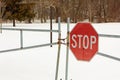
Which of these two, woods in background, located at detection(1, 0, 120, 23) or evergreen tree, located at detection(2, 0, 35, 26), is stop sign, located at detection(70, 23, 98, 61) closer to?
evergreen tree, located at detection(2, 0, 35, 26)

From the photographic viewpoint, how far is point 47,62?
8484mm

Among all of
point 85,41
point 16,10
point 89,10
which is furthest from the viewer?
point 89,10

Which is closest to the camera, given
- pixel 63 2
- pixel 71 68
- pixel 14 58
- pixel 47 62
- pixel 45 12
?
pixel 71 68

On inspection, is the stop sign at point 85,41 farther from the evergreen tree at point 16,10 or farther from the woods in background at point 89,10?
the woods in background at point 89,10

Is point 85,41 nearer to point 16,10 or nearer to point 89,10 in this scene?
point 16,10

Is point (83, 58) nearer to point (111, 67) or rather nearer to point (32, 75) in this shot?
point (32, 75)

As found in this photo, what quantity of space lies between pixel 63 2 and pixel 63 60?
40.6m

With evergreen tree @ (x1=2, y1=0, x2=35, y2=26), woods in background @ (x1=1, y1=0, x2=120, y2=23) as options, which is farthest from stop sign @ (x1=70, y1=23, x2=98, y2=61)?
woods in background @ (x1=1, y1=0, x2=120, y2=23)

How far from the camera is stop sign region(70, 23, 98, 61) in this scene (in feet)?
16.6

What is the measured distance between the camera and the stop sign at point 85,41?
16.6ft

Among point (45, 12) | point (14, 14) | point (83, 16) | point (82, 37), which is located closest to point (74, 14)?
point (83, 16)

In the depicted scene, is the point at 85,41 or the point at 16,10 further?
the point at 16,10

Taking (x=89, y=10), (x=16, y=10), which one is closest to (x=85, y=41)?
(x=16, y=10)

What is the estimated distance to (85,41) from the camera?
5.11m
